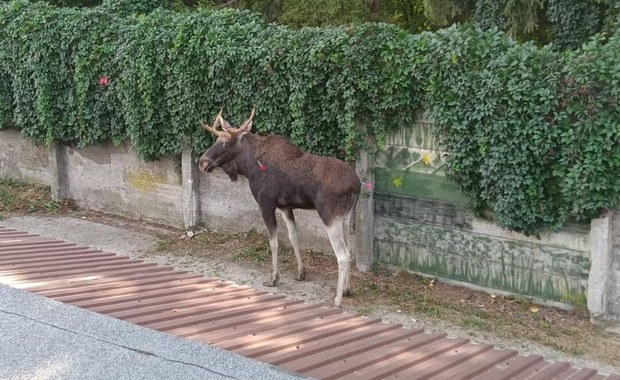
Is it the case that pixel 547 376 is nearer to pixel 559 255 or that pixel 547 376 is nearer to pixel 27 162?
pixel 559 255

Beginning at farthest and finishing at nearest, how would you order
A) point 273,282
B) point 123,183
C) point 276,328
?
1. point 123,183
2. point 273,282
3. point 276,328

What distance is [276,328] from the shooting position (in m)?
5.67

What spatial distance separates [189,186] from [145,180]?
4.02ft

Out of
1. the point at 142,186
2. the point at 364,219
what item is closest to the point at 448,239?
the point at 364,219

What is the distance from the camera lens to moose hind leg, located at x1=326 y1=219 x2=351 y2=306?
357 inches

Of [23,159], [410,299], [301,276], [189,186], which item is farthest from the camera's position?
[23,159]

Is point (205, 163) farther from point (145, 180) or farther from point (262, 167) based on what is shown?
point (145, 180)

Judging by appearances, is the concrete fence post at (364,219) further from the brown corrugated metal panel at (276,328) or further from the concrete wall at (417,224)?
the brown corrugated metal panel at (276,328)

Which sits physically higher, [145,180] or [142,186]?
[145,180]

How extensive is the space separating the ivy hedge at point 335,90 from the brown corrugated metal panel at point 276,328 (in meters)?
3.10

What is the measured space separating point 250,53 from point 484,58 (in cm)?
361

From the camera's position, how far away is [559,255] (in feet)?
28.7

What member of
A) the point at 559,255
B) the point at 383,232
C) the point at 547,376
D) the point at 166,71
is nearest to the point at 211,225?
the point at 166,71

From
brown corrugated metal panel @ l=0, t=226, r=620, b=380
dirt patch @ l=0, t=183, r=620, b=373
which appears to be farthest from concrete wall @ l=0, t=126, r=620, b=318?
brown corrugated metal panel @ l=0, t=226, r=620, b=380
